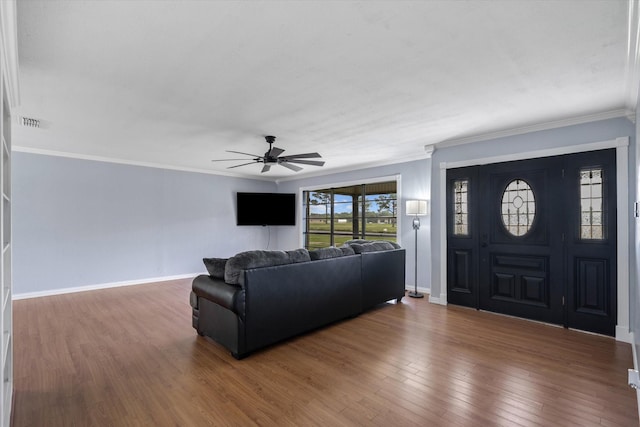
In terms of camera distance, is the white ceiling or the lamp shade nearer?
the white ceiling

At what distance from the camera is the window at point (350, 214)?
6.23 m

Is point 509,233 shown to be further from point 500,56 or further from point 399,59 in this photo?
point 399,59

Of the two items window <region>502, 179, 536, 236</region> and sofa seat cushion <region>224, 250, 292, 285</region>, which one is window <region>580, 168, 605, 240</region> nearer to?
window <region>502, 179, 536, 236</region>

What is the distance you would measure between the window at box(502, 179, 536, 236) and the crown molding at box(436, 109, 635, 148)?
0.64 metres

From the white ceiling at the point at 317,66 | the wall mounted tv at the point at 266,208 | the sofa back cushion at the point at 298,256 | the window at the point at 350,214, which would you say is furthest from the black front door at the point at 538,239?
the wall mounted tv at the point at 266,208

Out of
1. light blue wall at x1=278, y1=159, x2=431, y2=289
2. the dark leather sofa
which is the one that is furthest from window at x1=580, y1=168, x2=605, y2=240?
the dark leather sofa

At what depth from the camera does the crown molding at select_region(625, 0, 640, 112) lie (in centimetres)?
172

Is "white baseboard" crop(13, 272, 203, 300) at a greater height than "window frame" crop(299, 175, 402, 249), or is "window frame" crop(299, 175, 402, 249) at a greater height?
"window frame" crop(299, 175, 402, 249)

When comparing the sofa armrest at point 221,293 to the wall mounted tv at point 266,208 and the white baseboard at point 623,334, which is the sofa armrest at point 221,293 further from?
the wall mounted tv at point 266,208

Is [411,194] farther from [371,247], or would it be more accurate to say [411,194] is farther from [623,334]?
[623,334]

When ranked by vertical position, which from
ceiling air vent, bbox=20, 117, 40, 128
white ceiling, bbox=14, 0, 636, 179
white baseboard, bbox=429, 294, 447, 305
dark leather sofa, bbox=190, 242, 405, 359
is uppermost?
white ceiling, bbox=14, 0, 636, 179

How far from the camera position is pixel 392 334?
11.4ft

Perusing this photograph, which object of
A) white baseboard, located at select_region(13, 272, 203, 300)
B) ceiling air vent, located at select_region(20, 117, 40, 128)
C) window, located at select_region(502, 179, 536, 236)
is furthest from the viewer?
white baseboard, located at select_region(13, 272, 203, 300)

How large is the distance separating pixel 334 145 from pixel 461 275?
2.75 meters
